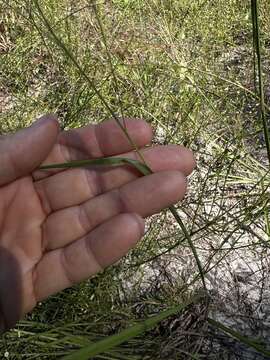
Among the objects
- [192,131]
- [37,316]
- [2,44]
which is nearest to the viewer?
[37,316]

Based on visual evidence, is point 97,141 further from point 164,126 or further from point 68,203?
point 164,126

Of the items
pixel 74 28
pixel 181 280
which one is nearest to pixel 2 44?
→ pixel 74 28

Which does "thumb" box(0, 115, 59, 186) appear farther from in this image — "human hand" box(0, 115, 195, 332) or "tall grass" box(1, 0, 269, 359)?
"tall grass" box(1, 0, 269, 359)

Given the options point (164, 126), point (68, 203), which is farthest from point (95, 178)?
point (164, 126)

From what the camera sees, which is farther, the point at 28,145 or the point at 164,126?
the point at 164,126

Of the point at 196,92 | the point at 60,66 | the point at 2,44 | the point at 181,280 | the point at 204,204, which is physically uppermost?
the point at 2,44

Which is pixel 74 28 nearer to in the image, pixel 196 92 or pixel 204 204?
pixel 196 92

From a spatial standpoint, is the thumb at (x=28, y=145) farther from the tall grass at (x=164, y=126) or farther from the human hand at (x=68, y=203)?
the tall grass at (x=164, y=126)
